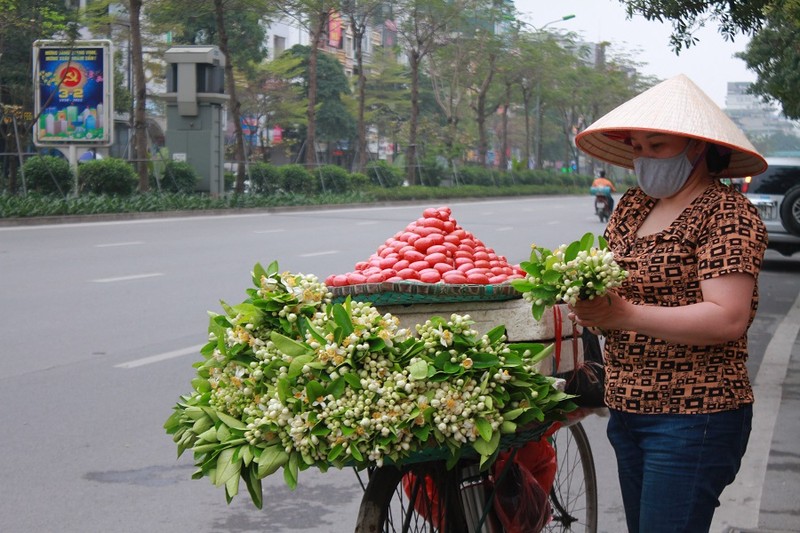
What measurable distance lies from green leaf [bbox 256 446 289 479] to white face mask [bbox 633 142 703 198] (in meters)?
1.06

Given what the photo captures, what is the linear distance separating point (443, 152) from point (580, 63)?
21583mm

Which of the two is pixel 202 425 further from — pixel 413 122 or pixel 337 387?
pixel 413 122

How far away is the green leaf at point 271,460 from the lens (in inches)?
99.4

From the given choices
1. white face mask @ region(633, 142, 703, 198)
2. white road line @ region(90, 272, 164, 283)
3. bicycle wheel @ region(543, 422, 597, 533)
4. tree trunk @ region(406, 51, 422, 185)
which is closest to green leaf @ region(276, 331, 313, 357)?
white face mask @ region(633, 142, 703, 198)

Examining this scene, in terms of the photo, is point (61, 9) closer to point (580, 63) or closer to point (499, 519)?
point (499, 519)

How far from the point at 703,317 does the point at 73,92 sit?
1033 inches

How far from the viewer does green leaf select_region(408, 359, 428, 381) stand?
99.4 inches

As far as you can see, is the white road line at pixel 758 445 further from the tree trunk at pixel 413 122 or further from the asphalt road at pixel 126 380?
the tree trunk at pixel 413 122

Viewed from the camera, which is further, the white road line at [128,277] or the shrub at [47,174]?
the shrub at [47,174]

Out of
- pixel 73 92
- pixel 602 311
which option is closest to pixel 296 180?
pixel 73 92

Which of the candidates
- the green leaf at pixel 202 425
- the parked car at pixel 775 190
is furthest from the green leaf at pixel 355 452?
the parked car at pixel 775 190

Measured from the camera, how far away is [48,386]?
7.44 m

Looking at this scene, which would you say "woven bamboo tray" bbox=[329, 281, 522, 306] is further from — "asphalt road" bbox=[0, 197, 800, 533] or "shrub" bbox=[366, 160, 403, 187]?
"shrub" bbox=[366, 160, 403, 187]

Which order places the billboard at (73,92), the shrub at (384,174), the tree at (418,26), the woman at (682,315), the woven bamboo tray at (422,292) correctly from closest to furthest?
the woman at (682,315)
the woven bamboo tray at (422,292)
the billboard at (73,92)
the shrub at (384,174)
the tree at (418,26)
